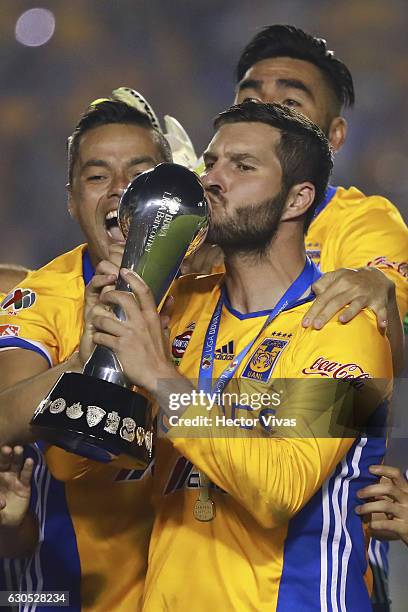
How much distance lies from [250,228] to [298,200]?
0.53ft

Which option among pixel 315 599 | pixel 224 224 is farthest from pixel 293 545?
pixel 224 224

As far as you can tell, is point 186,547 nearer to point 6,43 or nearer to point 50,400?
point 50,400

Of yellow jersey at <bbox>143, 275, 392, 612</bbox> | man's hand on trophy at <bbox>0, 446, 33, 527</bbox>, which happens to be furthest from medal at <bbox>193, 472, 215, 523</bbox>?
man's hand on trophy at <bbox>0, 446, 33, 527</bbox>

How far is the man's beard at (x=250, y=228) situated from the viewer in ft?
7.21

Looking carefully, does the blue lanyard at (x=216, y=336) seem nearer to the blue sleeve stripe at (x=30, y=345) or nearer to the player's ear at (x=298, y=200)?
the player's ear at (x=298, y=200)

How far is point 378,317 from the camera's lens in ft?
6.69

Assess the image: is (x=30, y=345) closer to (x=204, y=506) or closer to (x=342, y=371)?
(x=204, y=506)

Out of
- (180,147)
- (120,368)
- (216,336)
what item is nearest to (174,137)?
(180,147)

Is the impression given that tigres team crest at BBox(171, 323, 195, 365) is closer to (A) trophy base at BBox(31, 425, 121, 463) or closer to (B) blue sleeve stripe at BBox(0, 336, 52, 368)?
(B) blue sleeve stripe at BBox(0, 336, 52, 368)

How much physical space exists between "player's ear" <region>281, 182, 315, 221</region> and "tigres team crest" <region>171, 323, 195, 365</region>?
1.10 ft

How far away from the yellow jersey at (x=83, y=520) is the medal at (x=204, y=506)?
0.36 m

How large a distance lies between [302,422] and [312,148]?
0.78 metres

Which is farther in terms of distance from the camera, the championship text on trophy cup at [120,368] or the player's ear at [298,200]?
the player's ear at [298,200]

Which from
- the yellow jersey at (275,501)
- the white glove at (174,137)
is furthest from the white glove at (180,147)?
the yellow jersey at (275,501)
